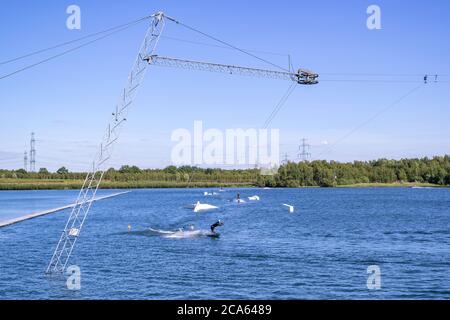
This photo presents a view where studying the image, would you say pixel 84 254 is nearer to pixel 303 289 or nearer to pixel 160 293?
pixel 160 293

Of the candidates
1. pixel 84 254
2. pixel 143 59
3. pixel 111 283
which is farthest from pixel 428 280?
pixel 84 254

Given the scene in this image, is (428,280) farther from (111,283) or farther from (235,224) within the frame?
(235,224)

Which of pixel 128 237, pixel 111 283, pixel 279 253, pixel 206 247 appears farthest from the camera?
pixel 128 237
